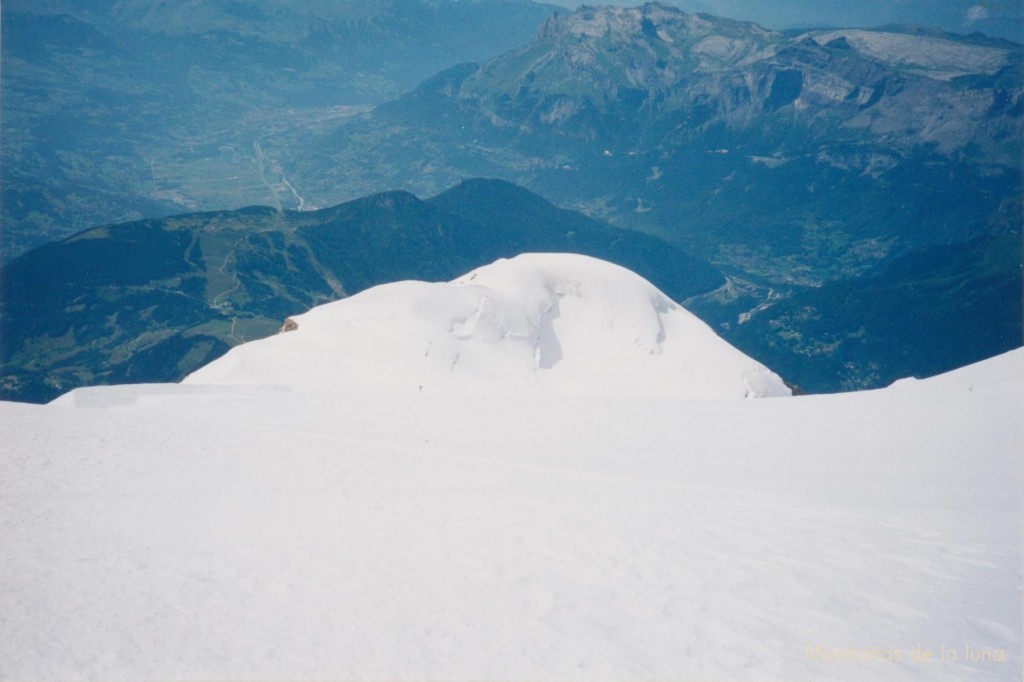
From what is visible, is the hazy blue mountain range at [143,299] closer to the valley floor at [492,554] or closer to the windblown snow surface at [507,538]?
the windblown snow surface at [507,538]

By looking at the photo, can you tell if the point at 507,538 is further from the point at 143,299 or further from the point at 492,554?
the point at 143,299

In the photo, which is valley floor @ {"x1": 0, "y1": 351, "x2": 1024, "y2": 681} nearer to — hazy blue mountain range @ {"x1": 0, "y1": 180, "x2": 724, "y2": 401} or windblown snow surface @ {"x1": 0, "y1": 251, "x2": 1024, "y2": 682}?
windblown snow surface @ {"x1": 0, "y1": 251, "x2": 1024, "y2": 682}

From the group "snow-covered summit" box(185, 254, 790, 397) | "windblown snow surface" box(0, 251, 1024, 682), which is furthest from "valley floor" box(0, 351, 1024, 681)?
"snow-covered summit" box(185, 254, 790, 397)

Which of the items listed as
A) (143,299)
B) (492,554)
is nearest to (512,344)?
(492,554)

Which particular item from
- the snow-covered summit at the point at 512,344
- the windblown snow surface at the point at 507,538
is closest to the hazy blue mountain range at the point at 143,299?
the snow-covered summit at the point at 512,344

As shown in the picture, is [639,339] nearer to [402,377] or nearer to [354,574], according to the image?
[402,377]

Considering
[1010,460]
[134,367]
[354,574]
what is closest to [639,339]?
[1010,460]
